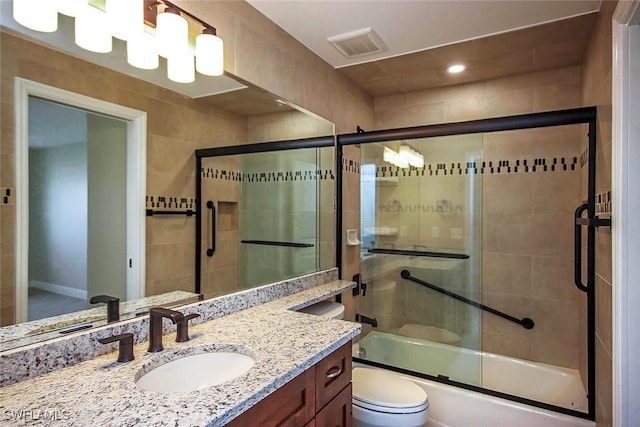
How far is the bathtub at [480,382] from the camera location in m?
1.92

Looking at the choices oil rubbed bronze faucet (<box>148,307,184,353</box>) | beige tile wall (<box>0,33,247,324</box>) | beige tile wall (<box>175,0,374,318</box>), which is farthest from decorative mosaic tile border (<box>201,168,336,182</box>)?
oil rubbed bronze faucet (<box>148,307,184,353</box>)

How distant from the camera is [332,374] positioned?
4.08 feet

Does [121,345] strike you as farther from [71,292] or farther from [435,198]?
[435,198]

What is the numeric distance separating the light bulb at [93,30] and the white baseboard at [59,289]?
2.50 ft

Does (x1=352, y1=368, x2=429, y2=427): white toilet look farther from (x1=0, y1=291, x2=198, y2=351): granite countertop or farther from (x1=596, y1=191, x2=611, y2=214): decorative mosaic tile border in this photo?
(x1=596, y1=191, x2=611, y2=214): decorative mosaic tile border

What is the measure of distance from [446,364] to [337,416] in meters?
1.54

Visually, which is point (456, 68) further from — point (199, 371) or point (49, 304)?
point (49, 304)

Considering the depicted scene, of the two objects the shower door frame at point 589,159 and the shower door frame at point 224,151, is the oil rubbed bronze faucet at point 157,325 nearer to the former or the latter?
the shower door frame at point 224,151

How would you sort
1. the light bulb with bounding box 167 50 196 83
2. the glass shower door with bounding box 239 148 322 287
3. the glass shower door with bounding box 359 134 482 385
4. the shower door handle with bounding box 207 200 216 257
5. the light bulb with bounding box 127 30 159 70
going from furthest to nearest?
the glass shower door with bounding box 359 134 482 385 → the glass shower door with bounding box 239 148 322 287 → the shower door handle with bounding box 207 200 216 257 → the light bulb with bounding box 167 50 196 83 → the light bulb with bounding box 127 30 159 70

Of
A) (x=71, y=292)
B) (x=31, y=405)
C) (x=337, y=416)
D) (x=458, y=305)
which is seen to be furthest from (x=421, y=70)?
(x=31, y=405)

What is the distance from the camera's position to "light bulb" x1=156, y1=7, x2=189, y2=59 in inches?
51.7

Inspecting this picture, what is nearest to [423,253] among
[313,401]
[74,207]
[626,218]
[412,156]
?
[412,156]

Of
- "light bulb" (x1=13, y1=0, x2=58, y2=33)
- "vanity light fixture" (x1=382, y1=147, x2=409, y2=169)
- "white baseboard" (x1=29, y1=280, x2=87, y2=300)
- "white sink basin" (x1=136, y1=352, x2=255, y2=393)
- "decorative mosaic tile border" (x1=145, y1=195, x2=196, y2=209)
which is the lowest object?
"white sink basin" (x1=136, y1=352, x2=255, y2=393)

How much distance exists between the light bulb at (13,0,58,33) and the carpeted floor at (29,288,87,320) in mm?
770
